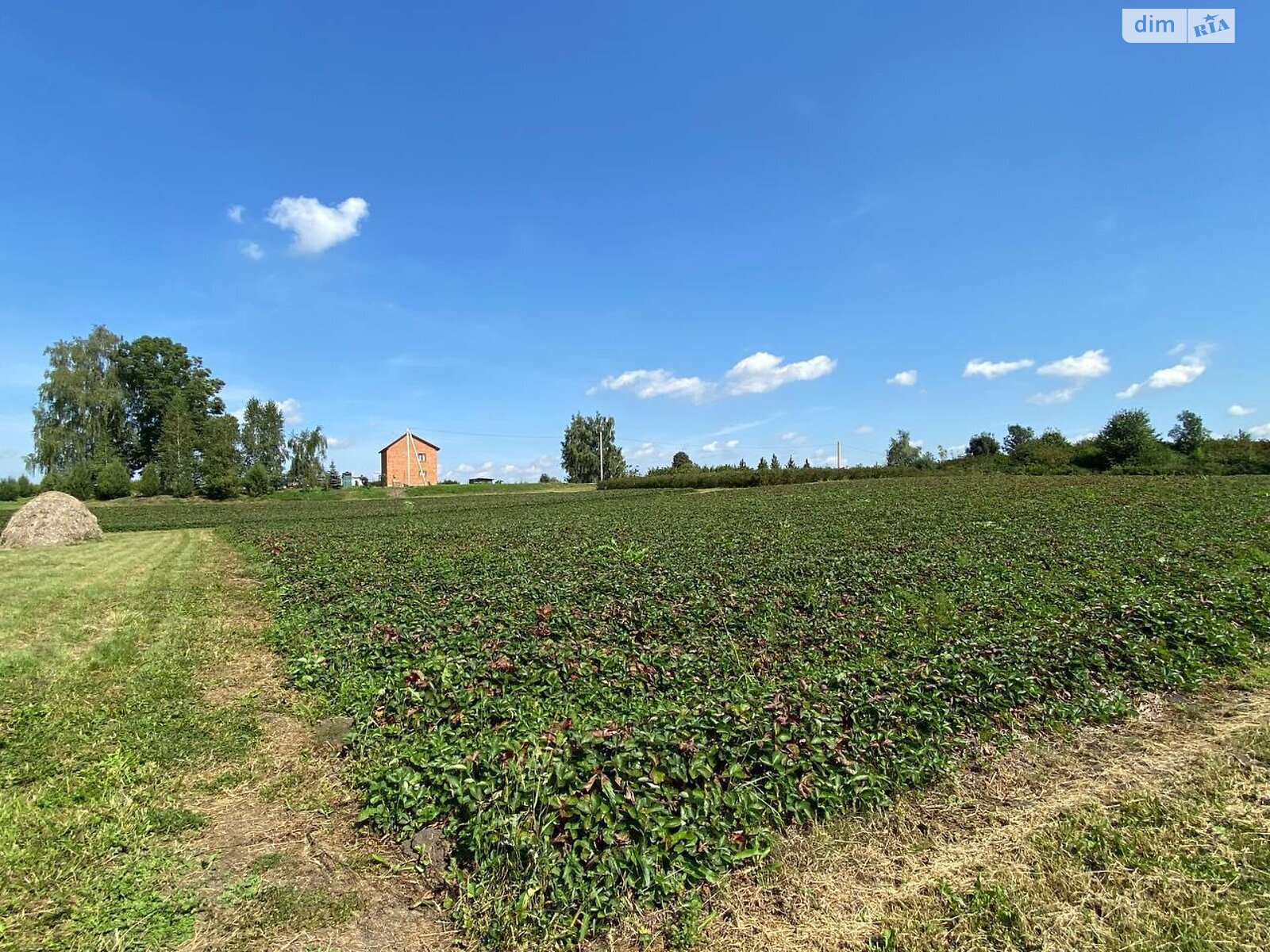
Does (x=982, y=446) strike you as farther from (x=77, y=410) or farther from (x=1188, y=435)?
(x=77, y=410)

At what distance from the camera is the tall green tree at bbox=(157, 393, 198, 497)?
2003 inches

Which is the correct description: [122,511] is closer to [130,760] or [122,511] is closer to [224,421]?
[224,421]

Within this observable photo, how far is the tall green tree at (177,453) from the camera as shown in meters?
50.9

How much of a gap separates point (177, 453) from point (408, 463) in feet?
105

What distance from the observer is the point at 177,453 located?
171 ft

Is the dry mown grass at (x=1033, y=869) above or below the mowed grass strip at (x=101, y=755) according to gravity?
below

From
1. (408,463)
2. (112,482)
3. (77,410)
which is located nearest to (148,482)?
(112,482)

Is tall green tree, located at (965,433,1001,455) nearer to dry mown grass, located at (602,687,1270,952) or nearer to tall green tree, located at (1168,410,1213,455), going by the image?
tall green tree, located at (1168,410,1213,455)

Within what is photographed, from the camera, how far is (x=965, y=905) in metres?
2.77

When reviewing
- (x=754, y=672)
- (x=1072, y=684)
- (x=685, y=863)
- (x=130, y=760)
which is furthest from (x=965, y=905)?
(x=130, y=760)

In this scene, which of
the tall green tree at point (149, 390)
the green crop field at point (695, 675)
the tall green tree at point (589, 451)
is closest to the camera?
the green crop field at point (695, 675)

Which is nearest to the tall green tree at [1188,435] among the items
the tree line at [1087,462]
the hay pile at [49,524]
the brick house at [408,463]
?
the tree line at [1087,462]

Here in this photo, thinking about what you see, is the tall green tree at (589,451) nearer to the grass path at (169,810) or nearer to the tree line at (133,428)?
the tree line at (133,428)

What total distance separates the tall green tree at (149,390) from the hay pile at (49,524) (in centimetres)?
4886
